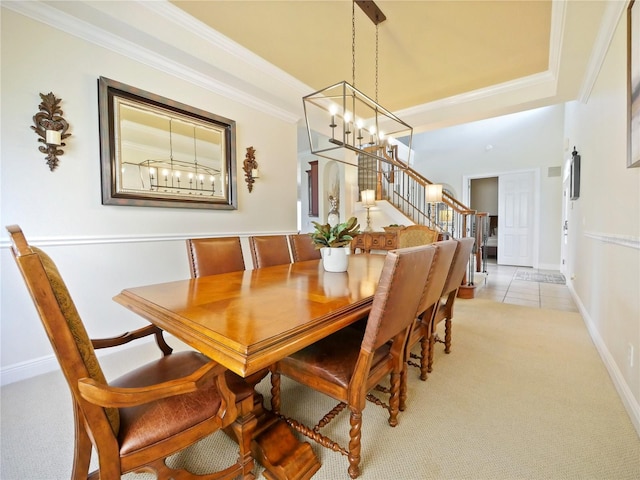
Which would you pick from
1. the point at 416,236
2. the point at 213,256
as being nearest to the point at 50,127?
the point at 213,256

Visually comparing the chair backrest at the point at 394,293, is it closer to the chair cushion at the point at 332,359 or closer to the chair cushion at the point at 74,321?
the chair cushion at the point at 332,359

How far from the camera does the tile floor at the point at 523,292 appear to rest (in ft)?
12.1

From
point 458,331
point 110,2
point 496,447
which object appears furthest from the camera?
point 458,331

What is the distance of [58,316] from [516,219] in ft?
26.7

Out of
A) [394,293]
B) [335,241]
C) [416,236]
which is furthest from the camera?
[416,236]

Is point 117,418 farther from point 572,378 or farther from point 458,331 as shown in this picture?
point 458,331

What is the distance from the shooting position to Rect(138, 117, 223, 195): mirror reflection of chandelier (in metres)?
2.59

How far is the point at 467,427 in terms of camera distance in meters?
1.50

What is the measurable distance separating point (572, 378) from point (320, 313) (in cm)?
208

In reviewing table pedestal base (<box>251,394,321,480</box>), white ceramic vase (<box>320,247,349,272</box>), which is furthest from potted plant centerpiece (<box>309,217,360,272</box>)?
table pedestal base (<box>251,394,321,480</box>)

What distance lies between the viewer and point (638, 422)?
1438 mm

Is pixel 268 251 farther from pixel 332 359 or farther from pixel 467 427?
pixel 467 427

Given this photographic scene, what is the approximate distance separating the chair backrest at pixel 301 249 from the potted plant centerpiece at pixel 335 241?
761mm

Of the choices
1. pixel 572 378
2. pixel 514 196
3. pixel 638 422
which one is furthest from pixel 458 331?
pixel 514 196
